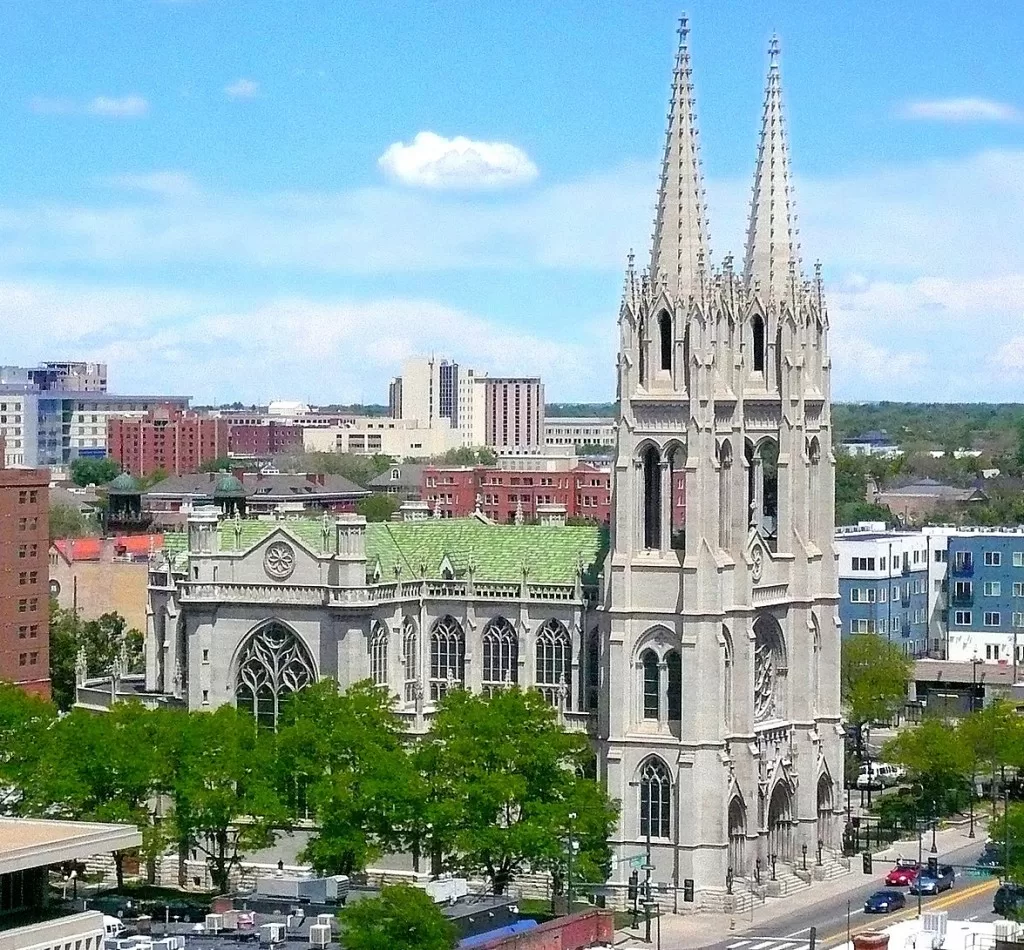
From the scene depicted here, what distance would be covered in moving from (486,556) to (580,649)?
7382 mm

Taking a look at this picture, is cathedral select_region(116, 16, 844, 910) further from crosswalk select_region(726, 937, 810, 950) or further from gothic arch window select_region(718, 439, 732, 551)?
crosswalk select_region(726, 937, 810, 950)

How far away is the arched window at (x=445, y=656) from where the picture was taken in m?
139

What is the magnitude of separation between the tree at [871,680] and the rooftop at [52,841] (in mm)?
70826

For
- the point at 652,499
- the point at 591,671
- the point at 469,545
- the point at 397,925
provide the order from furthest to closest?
1. the point at 469,545
2. the point at 591,671
3. the point at 652,499
4. the point at 397,925

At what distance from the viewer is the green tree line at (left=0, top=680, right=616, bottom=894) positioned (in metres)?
126

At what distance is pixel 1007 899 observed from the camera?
12325cm

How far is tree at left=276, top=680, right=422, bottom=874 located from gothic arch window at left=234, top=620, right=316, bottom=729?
18.4 feet

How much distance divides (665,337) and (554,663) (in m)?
17.0

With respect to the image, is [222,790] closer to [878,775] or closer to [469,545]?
[469,545]

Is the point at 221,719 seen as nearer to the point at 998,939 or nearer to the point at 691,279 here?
the point at 691,279

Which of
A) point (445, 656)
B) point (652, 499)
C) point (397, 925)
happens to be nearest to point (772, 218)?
point (652, 499)

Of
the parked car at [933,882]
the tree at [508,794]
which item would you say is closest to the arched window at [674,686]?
the tree at [508,794]

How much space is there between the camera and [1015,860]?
119938mm

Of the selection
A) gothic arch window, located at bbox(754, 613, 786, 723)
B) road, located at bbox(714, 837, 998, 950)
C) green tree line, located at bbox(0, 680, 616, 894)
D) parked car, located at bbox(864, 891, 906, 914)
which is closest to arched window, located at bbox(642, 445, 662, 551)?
gothic arch window, located at bbox(754, 613, 786, 723)
